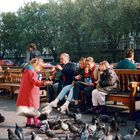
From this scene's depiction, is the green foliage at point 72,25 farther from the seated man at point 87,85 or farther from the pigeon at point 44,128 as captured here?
the pigeon at point 44,128

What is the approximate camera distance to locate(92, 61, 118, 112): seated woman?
9984mm

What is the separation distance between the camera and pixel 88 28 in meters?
49.0

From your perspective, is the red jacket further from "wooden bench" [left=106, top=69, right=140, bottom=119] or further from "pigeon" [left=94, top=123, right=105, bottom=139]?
"wooden bench" [left=106, top=69, right=140, bottom=119]

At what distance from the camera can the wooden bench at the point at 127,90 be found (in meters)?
9.43

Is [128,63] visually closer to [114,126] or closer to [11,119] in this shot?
[114,126]

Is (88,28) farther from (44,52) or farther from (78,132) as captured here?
(78,132)

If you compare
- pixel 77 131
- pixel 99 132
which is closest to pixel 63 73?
pixel 77 131

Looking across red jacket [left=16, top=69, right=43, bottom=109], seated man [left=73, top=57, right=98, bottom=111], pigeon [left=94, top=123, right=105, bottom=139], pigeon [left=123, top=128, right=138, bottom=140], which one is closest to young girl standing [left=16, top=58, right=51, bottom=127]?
red jacket [left=16, top=69, right=43, bottom=109]

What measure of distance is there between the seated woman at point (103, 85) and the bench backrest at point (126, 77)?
0.29 m

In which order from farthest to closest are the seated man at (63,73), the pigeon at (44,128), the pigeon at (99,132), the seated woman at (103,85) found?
1. the seated man at (63,73)
2. the seated woman at (103,85)
3. the pigeon at (44,128)
4. the pigeon at (99,132)

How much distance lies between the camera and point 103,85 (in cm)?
1016

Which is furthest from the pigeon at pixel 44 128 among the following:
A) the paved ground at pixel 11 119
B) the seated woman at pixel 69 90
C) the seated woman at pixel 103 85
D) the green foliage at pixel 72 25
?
the green foliage at pixel 72 25

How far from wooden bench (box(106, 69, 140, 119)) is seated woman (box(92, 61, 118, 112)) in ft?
0.62

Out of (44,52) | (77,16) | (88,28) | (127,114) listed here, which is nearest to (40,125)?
(127,114)
